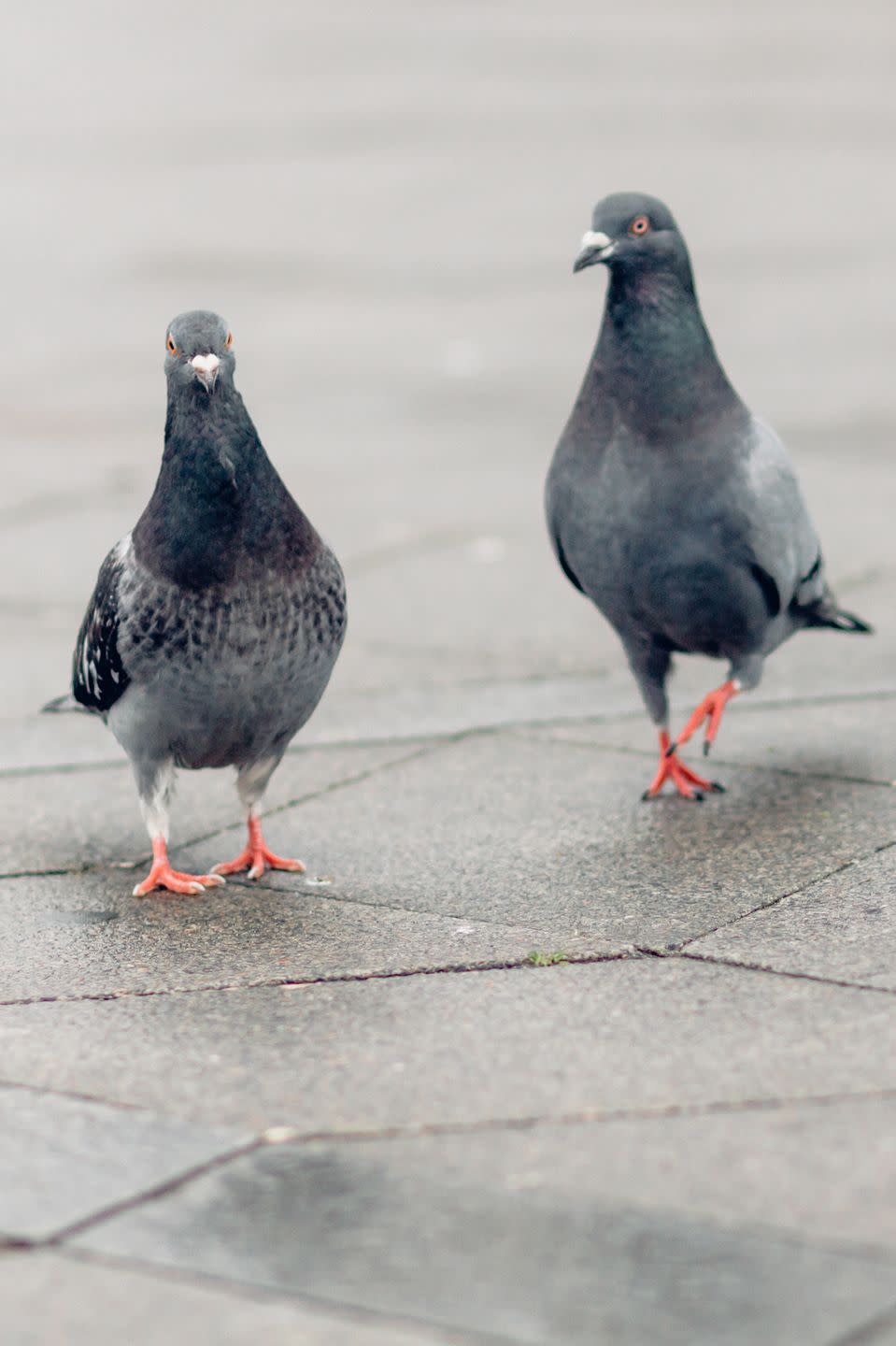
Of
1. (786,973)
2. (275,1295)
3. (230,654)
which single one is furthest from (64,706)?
(275,1295)

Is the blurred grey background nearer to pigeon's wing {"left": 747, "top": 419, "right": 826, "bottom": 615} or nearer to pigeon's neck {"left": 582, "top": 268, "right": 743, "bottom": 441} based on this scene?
pigeon's wing {"left": 747, "top": 419, "right": 826, "bottom": 615}

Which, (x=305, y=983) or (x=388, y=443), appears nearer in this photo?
(x=305, y=983)

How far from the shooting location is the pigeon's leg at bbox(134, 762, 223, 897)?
5.19 metres

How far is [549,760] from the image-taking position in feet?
20.4

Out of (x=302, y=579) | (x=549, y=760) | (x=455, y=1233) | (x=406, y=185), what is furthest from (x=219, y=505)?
(x=406, y=185)

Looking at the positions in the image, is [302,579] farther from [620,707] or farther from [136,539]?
[620,707]

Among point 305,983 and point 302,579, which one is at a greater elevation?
point 302,579

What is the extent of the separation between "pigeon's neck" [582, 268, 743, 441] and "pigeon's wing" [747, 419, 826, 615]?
0.53 feet

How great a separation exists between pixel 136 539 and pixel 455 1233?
2.34 metres

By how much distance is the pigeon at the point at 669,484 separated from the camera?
5.70m

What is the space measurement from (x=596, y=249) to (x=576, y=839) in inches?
64.0

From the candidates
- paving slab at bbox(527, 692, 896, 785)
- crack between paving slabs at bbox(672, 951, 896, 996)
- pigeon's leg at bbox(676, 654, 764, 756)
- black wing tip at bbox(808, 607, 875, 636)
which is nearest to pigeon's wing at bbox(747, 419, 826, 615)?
pigeon's leg at bbox(676, 654, 764, 756)

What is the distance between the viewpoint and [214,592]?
16.2 ft

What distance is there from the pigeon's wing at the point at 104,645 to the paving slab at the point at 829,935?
159 centimetres
